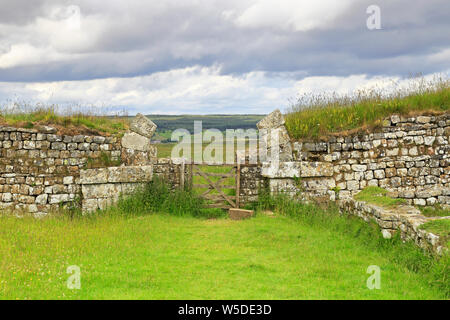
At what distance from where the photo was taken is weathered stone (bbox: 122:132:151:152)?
41.9ft

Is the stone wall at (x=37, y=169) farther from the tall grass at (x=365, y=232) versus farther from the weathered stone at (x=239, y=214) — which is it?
the tall grass at (x=365, y=232)

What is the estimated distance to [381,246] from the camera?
8555 millimetres

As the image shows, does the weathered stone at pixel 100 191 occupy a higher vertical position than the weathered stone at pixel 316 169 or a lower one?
lower

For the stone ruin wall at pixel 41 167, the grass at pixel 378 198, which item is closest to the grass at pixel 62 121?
the stone ruin wall at pixel 41 167

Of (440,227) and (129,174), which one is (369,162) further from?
(129,174)

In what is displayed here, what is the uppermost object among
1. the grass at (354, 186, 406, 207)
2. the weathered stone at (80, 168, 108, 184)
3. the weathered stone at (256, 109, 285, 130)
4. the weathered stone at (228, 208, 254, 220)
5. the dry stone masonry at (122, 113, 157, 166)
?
the weathered stone at (256, 109, 285, 130)

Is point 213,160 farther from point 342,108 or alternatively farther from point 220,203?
point 342,108

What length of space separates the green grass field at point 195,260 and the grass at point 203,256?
0.02 m

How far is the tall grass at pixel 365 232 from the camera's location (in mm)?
6641

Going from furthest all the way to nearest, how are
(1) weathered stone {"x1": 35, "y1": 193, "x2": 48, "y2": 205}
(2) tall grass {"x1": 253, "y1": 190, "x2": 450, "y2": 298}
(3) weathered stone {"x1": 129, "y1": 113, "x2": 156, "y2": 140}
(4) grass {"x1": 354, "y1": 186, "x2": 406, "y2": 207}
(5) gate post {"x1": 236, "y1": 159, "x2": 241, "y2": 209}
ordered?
(3) weathered stone {"x1": 129, "y1": 113, "x2": 156, "y2": 140} < (5) gate post {"x1": 236, "y1": 159, "x2": 241, "y2": 209} < (1) weathered stone {"x1": 35, "y1": 193, "x2": 48, "y2": 205} < (4) grass {"x1": 354, "y1": 186, "x2": 406, "y2": 207} < (2) tall grass {"x1": 253, "y1": 190, "x2": 450, "y2": 298}

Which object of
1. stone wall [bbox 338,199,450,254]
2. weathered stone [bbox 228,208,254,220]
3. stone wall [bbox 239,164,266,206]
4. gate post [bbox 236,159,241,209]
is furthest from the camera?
stone wall [bbox 239,164,266,206]

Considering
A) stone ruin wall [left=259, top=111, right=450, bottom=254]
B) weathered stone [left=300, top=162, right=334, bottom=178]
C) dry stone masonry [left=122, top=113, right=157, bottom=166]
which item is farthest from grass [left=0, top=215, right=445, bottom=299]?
dry stone masonry [left=122, top=113, right=157, bottom=166]

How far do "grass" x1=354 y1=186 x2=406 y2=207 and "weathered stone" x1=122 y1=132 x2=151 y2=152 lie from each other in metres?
6.43

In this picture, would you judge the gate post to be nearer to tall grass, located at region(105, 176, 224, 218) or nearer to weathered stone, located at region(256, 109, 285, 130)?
tall grass, located at region(105, 176, 224, 218)
